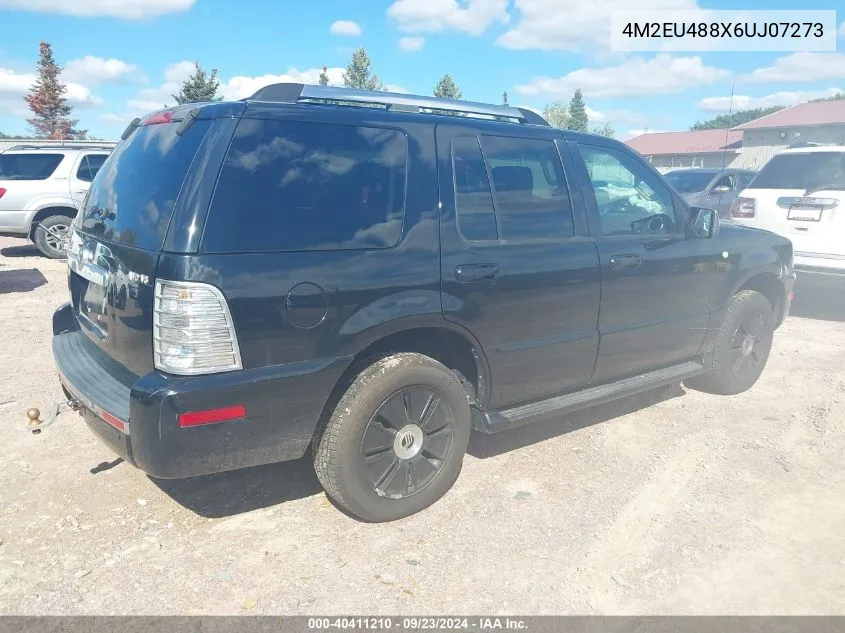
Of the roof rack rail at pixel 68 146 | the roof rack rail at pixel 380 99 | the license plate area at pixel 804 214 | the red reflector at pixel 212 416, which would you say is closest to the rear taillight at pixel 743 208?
the license plate area at pixel 804 214

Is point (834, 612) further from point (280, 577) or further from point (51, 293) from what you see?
point (51, 293)

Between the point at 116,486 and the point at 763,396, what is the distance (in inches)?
185

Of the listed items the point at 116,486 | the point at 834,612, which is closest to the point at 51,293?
the point at 116,486

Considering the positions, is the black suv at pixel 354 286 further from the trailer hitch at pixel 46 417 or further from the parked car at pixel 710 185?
the parked car at pixel 710 185

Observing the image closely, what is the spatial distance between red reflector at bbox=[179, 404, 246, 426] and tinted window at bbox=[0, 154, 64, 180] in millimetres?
10451

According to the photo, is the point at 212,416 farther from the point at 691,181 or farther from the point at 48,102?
the point at 48,102

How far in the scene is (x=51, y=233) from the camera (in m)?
→ 11.0

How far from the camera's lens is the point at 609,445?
4184mm

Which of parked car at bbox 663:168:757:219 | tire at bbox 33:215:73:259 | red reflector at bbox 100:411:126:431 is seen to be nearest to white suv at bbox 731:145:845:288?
parked car at bbox 663:168:757:219

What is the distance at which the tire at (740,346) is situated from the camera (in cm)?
484

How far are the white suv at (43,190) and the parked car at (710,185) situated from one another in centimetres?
1082

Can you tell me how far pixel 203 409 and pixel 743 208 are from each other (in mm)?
7792

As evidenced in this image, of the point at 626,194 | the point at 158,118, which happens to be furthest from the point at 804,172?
the point at 158,118

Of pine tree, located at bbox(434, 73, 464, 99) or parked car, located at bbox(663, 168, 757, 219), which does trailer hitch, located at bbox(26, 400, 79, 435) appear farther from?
pine tree, located at bbox(434, 73, 464, 99)
